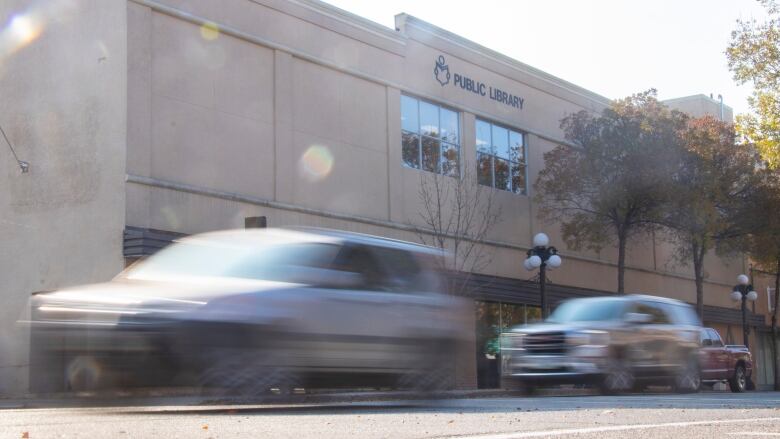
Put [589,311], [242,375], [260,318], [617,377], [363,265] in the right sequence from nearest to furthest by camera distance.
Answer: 1. [242,375]
2. [260,318]
3. [363,265]
4. [617,377]
5. [589,311]

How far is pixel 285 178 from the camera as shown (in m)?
25.5

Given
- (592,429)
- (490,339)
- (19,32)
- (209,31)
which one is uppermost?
(19,32)

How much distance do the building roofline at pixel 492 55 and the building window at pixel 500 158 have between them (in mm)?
2179

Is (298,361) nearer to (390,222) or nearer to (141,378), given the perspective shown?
(141,378)

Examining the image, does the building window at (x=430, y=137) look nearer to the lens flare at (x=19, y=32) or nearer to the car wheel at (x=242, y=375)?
the lens flare at (x=19, y=32)

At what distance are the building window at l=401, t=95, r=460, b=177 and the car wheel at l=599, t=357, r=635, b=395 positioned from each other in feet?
45.0

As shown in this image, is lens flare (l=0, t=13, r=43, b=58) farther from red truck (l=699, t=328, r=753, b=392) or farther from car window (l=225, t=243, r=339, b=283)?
red truck (l=699, t=328, r=753, b=392)

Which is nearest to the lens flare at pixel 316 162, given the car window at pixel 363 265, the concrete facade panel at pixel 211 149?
the concrete facade panel at pixel 211 149

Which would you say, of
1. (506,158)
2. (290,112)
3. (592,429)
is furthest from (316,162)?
(592,429)

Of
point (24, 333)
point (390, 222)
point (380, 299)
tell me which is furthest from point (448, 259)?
point (380, 299)

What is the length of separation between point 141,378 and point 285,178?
16.6 metres

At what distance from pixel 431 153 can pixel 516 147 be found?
15.4 feet

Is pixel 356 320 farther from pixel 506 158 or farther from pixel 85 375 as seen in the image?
pixel 506 158

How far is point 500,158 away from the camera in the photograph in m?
33.6
